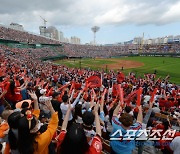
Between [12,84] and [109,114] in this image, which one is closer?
[109,114]

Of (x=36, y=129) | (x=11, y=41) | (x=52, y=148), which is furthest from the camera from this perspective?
(x=11, y=41)

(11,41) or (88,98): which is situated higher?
(11,41)

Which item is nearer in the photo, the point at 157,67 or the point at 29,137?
the point at 29,137

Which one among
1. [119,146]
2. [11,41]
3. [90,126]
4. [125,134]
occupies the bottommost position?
[119,146]

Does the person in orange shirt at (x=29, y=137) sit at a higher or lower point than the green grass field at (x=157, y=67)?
higher

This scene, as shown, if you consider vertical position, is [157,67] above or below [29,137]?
below

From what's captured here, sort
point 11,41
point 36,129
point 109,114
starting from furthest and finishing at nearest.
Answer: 1. point 11,41
2. point 109,114
3. point 36,129

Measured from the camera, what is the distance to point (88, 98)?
7602 mm

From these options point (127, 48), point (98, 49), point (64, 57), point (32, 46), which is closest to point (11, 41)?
point (32, 46)

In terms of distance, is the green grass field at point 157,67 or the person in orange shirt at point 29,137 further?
the green grass field at point 157,67

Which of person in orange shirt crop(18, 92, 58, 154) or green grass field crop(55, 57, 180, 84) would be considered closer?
person in orange shirt crop(18, 92, 58, 154)

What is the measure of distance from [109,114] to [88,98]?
5.25 ft

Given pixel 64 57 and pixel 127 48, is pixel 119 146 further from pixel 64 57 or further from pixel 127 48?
pixel 127 48

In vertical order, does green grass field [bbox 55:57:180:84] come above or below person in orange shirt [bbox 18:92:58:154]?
below
